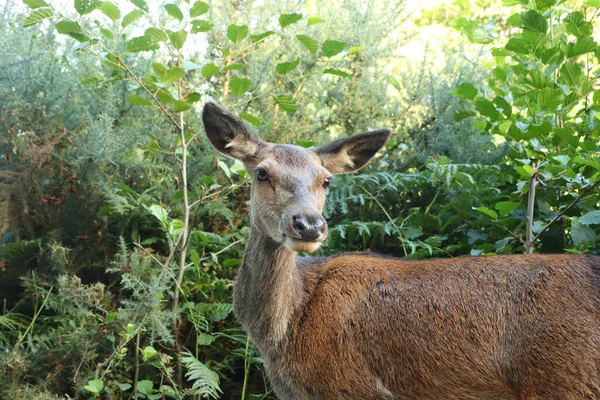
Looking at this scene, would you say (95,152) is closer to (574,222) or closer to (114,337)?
(114,337)

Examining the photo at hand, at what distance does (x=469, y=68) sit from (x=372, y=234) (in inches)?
105

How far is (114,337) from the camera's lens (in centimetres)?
510

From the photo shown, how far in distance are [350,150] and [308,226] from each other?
127 centimetres

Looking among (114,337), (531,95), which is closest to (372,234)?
(531,95)

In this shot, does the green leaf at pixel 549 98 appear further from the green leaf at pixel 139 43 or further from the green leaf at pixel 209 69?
the green leaf at pixel 139 43

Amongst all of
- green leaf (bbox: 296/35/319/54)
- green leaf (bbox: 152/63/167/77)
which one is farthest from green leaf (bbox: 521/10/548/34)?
green leaf (bbox: 152/63/167/77)

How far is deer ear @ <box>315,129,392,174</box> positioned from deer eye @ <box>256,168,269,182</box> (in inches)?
24.7

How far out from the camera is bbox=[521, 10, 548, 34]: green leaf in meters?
4.52

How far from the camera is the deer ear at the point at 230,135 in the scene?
14.5 feet

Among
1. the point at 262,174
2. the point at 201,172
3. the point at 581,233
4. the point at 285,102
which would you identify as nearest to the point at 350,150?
the point at 285,102

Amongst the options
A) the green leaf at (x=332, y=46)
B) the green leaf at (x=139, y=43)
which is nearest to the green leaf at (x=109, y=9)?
the green leaf at (x=139, y=43)

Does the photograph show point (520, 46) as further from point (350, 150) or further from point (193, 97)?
point (193, 97)

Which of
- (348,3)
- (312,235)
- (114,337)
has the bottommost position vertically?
(114,337)

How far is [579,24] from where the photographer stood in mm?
4633
